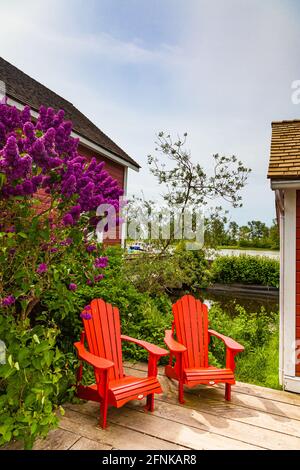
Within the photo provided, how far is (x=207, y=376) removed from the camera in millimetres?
2834

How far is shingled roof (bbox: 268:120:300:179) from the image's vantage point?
3.34 meters

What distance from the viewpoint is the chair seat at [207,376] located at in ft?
9.17

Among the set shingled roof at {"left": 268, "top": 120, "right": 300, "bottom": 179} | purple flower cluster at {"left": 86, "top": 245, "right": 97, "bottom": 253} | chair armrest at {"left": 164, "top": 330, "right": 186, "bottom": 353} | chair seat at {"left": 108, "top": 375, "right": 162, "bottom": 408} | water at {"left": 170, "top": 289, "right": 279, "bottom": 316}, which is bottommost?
water at {"left": 170, "top": 289, "right": 279, "bottom": 316}

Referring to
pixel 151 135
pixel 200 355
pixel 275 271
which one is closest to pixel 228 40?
pixel 151 135

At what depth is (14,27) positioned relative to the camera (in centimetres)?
552

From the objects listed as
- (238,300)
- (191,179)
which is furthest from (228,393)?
(238,300)

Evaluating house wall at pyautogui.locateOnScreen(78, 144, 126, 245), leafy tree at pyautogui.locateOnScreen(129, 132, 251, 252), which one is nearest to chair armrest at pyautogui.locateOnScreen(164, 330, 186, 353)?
leafy tree at pyautogui.locateOnScreen(129, 132, 251, 252)

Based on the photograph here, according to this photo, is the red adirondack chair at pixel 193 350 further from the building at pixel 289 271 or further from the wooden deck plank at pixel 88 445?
the wooden deck plank at pixel 88 445

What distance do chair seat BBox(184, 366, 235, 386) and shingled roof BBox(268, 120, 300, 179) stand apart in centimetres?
193

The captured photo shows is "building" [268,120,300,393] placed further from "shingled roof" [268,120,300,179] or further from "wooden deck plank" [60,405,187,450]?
"wooden deck plank" [60,405,187,450]

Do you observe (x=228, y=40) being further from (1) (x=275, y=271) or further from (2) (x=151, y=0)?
(1) (x=275, y=271)

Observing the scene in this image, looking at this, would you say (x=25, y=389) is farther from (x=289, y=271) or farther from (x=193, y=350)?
(x=289, y=271)

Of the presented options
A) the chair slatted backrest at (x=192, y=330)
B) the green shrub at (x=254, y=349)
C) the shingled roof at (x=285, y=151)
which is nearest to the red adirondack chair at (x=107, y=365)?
the chair slatted backrest at (x=192, y=330)
